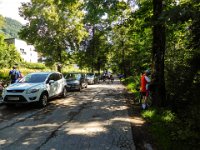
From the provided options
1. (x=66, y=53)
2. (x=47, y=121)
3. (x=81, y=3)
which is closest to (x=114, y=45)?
(x=66, y=53)

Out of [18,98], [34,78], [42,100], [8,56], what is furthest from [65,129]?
[8,56]

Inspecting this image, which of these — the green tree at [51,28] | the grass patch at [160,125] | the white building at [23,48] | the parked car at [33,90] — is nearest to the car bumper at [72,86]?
the parked car at [33,90]

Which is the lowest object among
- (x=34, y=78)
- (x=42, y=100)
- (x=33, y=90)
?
(x=42, y=100)

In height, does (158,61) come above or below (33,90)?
above

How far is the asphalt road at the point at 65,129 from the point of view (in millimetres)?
6887

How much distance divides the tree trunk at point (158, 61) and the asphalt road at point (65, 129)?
5.18ft

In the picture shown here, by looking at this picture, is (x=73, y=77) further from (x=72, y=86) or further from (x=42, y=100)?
(x=42, y=100)

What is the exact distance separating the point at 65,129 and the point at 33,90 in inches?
180

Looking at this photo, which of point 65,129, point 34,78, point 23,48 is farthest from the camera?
point 23,48

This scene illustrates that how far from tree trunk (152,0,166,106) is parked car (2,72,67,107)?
529 centimetres

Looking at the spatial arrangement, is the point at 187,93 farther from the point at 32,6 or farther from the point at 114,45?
the point at 114,45

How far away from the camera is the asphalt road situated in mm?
6887

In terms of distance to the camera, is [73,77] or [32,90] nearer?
[32,90]

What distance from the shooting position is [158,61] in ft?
38.0
